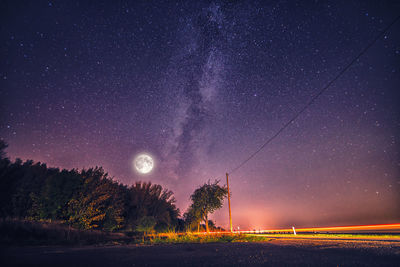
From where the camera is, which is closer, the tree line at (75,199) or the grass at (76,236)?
the grass at (76,236)

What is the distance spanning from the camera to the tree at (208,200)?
3139cm

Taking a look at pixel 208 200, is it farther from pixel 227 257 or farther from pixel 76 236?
pixel 227 257

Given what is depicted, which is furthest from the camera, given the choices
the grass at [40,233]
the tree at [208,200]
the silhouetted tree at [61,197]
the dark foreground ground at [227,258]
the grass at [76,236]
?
the tree at [208,200]

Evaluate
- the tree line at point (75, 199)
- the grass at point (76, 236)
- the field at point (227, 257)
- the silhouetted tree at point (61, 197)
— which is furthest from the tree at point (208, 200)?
the field at point (227, 257)

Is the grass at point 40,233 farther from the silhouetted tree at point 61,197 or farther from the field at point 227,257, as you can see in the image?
the field at point 227,257

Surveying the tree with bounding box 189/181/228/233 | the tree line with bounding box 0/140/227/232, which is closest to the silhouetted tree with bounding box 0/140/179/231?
the tree line with bounding box 0/140/227/232

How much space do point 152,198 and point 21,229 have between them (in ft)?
98.7

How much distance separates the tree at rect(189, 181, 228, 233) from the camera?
31391mm

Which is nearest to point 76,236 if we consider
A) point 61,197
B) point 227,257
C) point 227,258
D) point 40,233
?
point 40,233

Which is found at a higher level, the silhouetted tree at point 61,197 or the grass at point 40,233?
the silhouetted tree at point 61,197

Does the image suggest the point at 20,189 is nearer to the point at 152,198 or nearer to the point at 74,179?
the point at 74,179

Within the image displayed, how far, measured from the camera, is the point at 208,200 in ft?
104

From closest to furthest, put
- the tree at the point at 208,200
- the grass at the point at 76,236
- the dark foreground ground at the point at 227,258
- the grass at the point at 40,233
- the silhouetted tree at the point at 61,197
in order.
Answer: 1. the dark foreground ground at the point at 227,258
2. the grass at the point at 76,236
3. the grass at the point at 40,233
4. the silhouetted tree at the point at 61,197
5. the tree at the point at 208,200

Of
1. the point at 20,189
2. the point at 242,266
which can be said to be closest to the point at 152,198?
the point at 20,189
